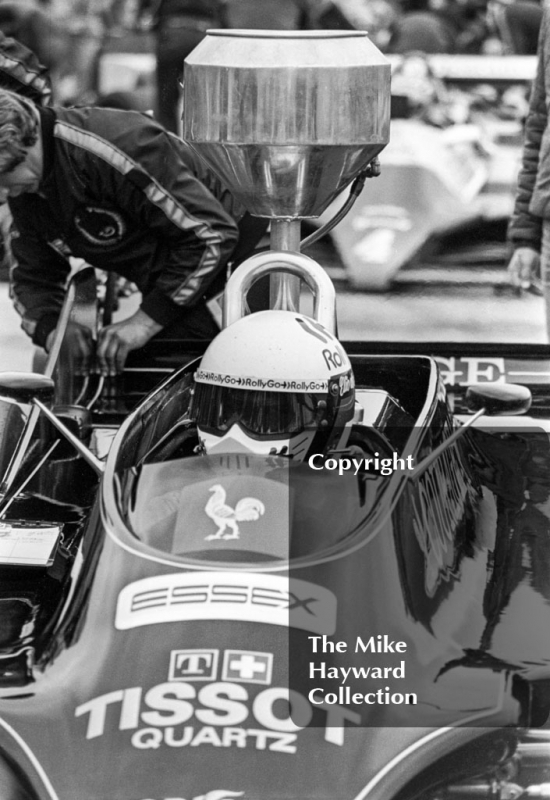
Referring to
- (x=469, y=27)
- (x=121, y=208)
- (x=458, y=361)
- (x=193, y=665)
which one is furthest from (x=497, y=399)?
(x=469, y=27)

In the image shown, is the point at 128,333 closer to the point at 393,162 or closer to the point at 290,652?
the point at 290,652

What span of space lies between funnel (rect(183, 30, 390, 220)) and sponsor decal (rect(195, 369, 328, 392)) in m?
0.89

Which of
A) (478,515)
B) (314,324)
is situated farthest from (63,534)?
(478,515)

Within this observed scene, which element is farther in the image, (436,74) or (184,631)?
(436,74)

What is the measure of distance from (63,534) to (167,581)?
88cm

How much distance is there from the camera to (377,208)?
25.4 ft

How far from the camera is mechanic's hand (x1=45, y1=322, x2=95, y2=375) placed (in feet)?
13.1

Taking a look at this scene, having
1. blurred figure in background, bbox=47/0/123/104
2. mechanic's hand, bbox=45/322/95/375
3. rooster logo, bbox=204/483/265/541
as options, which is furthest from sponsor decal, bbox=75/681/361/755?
blurred figure in background, bbox=47/0/123/104

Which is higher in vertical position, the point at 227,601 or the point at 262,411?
the point at 262,411

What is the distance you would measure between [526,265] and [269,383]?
2.06 meters

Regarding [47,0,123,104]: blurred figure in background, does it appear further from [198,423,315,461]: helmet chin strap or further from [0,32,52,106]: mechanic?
[198,423,315,461]: helmet chin strap

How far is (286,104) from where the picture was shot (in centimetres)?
334

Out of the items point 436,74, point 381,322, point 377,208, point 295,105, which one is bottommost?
point 295,105

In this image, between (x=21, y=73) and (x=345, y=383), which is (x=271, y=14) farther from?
(x=345, y=383)
